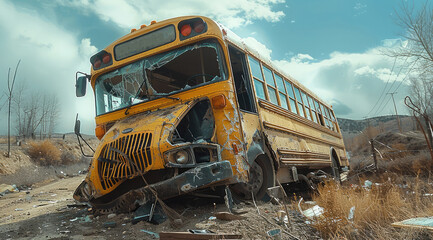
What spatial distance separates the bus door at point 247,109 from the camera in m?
3.88

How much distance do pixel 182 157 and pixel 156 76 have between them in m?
1.87

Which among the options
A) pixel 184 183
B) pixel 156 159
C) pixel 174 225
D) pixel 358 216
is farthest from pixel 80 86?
pixel 358 216

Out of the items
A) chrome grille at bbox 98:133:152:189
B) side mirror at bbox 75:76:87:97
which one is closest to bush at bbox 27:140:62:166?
side mirror at bbox 75:76:87:97

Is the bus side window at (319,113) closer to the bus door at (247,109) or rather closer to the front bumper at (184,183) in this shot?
the bus door at (247,109)

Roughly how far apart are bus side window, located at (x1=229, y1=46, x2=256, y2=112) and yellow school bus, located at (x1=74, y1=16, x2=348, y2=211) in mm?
18

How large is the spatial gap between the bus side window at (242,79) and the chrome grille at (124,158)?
5.65 feet

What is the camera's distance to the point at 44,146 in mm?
18656

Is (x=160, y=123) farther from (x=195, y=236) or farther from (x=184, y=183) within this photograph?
(x=195, y=236)

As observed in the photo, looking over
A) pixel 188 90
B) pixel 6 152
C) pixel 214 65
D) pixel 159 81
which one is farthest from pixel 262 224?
pixel 6 152

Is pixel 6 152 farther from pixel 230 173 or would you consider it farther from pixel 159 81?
pixel 230 173

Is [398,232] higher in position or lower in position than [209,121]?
lower

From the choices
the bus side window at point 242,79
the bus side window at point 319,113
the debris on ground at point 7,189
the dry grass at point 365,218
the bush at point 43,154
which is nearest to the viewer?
the dry grass at point 365,218

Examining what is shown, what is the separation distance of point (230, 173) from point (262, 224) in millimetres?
675

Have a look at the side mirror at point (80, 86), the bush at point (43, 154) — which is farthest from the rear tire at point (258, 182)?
the bush at point (43, 154)
